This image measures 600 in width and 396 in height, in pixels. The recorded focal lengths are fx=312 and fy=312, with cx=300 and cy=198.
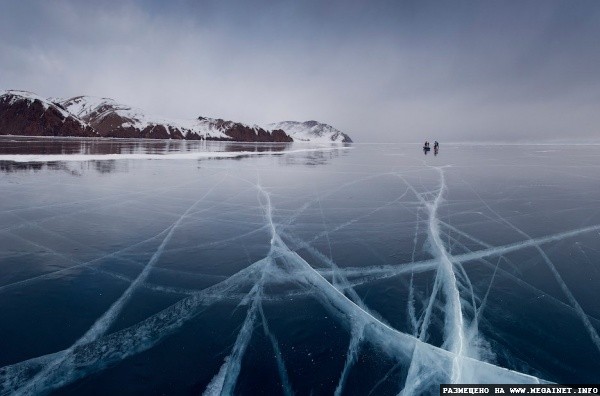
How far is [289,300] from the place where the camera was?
4398 mm

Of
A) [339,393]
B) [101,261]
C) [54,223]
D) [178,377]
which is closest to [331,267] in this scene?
[339,393]

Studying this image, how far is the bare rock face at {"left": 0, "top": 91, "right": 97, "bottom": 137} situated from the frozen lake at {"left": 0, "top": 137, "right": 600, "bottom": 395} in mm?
180615

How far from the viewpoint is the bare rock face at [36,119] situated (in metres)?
152

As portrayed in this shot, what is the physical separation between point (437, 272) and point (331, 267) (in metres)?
1.82

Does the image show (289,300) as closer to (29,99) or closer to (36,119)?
(36,119)

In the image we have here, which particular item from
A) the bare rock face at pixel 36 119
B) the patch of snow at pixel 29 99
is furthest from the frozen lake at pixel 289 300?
the patch of snow at pixel 29 99

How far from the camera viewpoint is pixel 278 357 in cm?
329

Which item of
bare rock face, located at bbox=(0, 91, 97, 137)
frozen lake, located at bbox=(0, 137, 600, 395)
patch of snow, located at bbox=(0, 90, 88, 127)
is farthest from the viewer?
patch of snow, located at bbox=(0, 90, 88, 127)

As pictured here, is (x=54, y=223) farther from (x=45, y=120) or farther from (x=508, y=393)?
(x=45, y=120)

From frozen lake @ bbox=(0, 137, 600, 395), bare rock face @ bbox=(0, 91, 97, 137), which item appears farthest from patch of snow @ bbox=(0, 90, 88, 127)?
frozen lake @ bbox=(0, 137, 600, 395)

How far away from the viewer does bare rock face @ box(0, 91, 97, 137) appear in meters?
152

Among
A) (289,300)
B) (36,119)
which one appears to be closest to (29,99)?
(36,119)

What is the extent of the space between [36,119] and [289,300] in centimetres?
20630

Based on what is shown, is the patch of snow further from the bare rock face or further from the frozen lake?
the frozen lake
